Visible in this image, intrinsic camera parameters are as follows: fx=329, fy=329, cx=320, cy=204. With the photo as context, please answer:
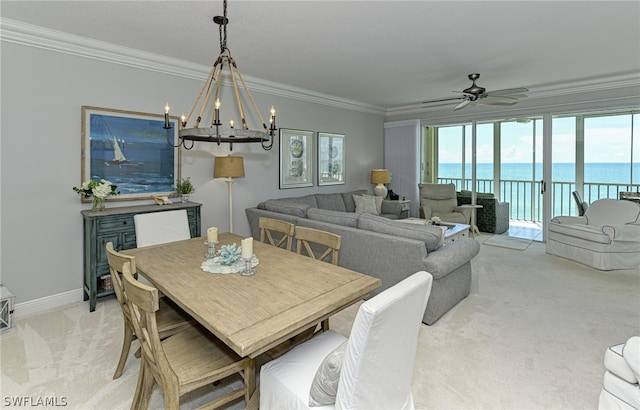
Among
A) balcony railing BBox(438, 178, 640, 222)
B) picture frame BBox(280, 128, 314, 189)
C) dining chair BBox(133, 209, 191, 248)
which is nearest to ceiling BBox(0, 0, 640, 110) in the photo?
picture frame BBox(280, 128, 314, 189)

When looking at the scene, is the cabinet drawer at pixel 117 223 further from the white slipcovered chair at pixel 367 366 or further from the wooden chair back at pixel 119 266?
the white slipcovered chair at pixel 367 366

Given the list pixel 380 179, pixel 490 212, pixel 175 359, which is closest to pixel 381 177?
pixel 380 179

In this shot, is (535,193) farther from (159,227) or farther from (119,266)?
(119,266)

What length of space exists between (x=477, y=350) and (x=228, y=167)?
310 cm

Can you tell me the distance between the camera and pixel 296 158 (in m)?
5.32

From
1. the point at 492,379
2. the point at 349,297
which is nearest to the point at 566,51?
the point at 492,379

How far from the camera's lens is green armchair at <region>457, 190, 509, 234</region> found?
634cm

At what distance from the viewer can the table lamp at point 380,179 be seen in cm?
646

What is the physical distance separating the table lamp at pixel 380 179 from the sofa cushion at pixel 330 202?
993 mm

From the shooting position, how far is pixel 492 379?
2.06m

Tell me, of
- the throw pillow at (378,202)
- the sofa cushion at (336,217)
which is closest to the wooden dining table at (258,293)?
the sofa cushion at (336,217)

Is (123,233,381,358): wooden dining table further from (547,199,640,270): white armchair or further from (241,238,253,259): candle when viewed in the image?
(547,199,640,270): white armchair

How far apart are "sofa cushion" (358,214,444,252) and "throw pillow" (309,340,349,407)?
172cm

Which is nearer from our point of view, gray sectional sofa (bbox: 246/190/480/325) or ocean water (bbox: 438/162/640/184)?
gray sectional sofa (bbox: 246/190/480/325)
